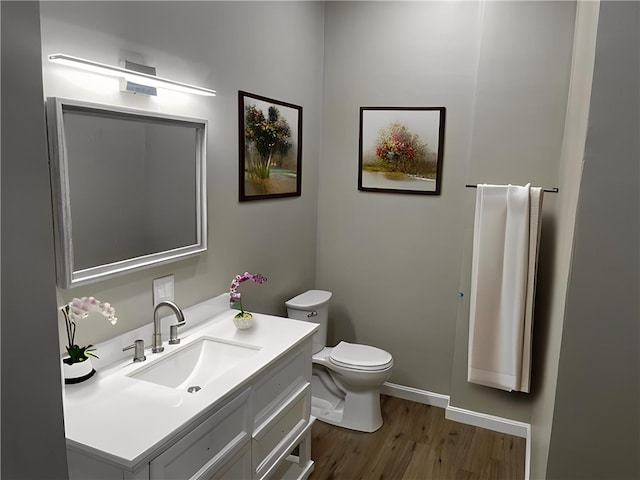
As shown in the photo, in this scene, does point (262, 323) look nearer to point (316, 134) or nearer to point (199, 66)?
point (199, 66)

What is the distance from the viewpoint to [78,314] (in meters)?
1.69

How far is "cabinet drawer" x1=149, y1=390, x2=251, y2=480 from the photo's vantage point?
148 centimetres

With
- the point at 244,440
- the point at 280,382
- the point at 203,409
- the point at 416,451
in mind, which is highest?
the point at 203,409

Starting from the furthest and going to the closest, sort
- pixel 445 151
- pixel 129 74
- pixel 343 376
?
pixel 445 151, pixel 343 376, pixel 129 74

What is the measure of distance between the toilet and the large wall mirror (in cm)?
113

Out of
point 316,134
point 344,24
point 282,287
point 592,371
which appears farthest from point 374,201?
point 592,371

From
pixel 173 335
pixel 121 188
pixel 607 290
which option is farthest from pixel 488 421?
pixel 121 188

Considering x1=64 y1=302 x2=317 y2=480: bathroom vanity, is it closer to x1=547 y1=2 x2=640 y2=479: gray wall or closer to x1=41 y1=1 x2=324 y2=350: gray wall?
x1=41 y1=1 x2=324 y2=350: gray wall

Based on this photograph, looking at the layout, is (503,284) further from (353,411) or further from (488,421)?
(353,411)

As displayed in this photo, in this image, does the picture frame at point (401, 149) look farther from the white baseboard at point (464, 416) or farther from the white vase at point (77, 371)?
the white vase at point (77, 371)

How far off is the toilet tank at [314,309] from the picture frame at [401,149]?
0.82 meters

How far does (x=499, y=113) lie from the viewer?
9.61 ft

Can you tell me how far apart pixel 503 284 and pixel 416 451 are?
1092 mm

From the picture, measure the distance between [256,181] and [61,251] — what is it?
129 centimetres
